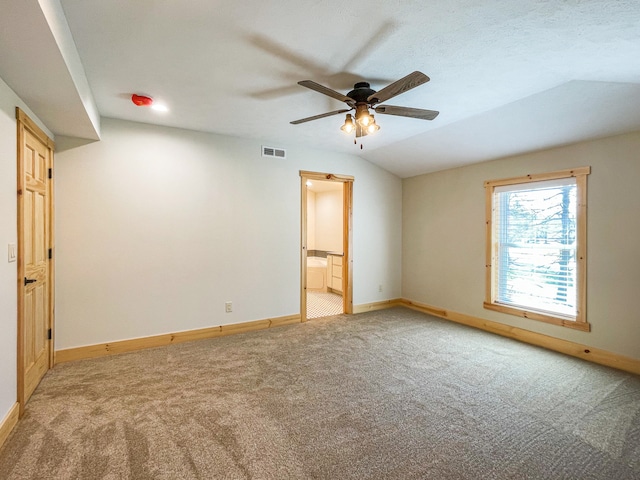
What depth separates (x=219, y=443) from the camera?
1.84 m

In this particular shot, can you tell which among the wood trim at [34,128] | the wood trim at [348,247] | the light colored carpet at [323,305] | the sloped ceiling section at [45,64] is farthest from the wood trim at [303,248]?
the wood trim at [34,128]

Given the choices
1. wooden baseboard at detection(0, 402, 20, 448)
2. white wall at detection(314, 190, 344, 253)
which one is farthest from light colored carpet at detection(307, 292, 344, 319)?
wooden baseboard at detection(0, 402, 20, 448)

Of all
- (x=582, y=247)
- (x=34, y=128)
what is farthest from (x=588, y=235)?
(x=34, y=128)

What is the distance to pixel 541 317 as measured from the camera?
11.5ft

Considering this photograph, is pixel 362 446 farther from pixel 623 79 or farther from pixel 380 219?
pixel 380 219

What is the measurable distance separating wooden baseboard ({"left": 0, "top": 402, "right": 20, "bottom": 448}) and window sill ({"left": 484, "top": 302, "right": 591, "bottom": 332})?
16.0 ft

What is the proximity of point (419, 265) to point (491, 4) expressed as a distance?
397cm

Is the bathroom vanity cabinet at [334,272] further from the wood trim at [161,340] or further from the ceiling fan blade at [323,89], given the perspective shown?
the ceiling fan blade at [323,89]

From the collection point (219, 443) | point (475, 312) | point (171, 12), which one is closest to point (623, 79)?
point (475, 312)

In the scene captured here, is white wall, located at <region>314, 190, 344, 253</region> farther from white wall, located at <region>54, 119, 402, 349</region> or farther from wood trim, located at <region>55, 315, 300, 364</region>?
wood trim, located at <region>55, 315, 300, 364</region>

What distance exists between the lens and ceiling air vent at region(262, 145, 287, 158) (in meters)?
4.07

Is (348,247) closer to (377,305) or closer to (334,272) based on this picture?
(377,305)

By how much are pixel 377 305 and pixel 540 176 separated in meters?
3.00

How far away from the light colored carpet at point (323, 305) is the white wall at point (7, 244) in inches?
129
